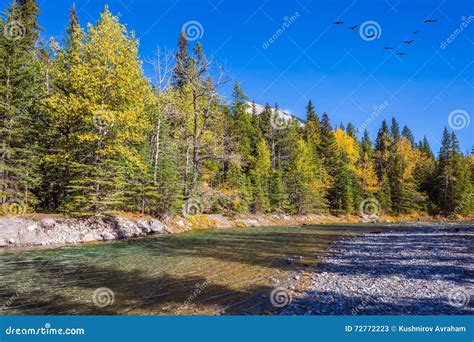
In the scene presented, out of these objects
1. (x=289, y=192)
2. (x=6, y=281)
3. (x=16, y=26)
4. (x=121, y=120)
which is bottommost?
(x=6, y=281)

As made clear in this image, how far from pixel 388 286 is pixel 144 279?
8.56 metres

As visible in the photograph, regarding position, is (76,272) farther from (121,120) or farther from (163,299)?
(121,120)

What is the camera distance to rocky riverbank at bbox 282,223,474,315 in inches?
320

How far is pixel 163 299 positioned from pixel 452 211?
78.5m

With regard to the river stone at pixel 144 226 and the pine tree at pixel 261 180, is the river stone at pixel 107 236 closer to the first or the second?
the river stone at pixel 144 226

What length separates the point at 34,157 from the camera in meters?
25.3

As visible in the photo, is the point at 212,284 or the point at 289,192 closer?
the point at 212,284

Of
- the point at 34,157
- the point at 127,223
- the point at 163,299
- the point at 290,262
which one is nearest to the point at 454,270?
the point at 290,262

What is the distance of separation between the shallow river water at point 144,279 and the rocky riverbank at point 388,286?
108cm

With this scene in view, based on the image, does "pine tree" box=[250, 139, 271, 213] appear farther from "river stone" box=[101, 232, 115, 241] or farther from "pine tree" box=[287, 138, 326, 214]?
"river stone" box=[101, 232, 115, 241]

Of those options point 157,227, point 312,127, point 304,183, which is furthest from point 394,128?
point 157,227

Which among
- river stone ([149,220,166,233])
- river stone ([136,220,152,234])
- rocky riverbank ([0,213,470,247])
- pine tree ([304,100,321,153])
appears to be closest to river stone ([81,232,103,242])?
rocky riverbank ([0,213,470,247])

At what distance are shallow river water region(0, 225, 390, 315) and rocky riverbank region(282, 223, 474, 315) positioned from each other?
1.08m

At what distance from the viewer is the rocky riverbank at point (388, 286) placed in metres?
8.12
